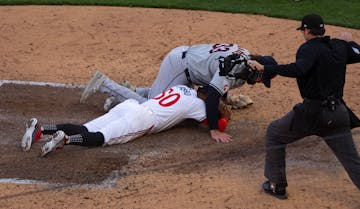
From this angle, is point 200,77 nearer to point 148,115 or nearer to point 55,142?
point 148,115

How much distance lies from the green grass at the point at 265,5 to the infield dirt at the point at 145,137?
10.4 inches

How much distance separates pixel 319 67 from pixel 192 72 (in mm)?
2185

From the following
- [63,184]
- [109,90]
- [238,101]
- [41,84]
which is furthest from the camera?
[41,84]

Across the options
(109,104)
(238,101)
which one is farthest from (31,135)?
(238,101)

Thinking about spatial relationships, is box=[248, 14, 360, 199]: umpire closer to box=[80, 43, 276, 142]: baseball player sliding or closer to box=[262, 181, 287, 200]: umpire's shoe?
box=[262, 181, 287, 200]: umpire's shoe

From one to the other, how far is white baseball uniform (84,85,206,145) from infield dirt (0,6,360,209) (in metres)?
0.13

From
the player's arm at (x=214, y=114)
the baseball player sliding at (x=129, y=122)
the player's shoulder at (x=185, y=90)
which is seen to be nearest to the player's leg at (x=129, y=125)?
the baseball player sliding at (x=129, y=122)

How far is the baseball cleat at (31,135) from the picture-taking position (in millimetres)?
6473

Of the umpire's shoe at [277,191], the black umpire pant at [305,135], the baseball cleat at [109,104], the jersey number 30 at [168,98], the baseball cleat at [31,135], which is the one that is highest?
the black umpire pant at [305,135]

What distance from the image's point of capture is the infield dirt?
5.72 m

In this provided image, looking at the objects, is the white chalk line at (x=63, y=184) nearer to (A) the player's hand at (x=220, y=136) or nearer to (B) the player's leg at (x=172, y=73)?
(A) the player's hand at (x=220, y=136)

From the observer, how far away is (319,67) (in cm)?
523

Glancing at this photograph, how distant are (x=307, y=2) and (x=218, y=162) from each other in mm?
6193

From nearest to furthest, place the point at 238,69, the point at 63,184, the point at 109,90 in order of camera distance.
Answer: the point at 63,184 < the point at 238,69 < the point at 109,90
